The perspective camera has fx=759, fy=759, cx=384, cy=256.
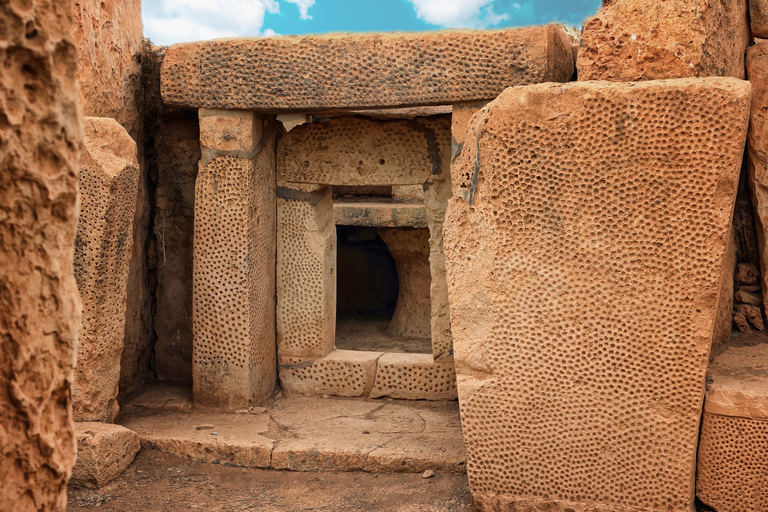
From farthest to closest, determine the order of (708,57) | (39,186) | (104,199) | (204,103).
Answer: (204,103) → (104,199) → (708,57) → (39,186)

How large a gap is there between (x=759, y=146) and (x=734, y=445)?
1.30 meters

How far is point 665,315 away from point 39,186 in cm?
243

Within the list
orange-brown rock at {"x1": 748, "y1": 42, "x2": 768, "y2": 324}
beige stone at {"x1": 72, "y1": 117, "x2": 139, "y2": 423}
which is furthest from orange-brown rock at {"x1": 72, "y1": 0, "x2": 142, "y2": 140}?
orange-brown rock at {"x1": 748, "y1": 42, "x2": 768, "y2": 324}

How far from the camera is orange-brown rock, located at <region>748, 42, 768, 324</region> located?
10.9ft

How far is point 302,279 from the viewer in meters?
4.71

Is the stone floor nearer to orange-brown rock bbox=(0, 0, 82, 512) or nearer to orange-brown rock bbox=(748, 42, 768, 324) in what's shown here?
orange-brown rock bbox=(748, 42, 768, 324)

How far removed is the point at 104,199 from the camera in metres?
3.59

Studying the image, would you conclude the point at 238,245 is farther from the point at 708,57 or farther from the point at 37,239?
the point at 37,239

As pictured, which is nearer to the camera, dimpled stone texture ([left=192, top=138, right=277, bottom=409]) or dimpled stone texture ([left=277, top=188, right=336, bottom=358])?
dimpled stone texture ([left=192, top=138, right=277, bottom=409])

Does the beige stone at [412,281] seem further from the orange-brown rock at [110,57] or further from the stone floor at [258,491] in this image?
the stone floor at [258,491]

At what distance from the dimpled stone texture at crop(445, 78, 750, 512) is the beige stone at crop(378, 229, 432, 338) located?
11.0ft

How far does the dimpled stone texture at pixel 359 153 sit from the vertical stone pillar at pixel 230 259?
20cm

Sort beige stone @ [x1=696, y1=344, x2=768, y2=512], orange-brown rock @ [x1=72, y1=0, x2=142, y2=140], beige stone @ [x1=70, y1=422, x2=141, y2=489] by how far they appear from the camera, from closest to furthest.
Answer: beige stone @ [x1=696, y1=344, x2=768, y2=512] < beige stone @ [x1=70, y1=422, x2=141, y2=489] < orange-brown rock @ [x1=72, y1=0, x2=142, y2=140]

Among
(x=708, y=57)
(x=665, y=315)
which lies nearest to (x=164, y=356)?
(x=665, y=315)
